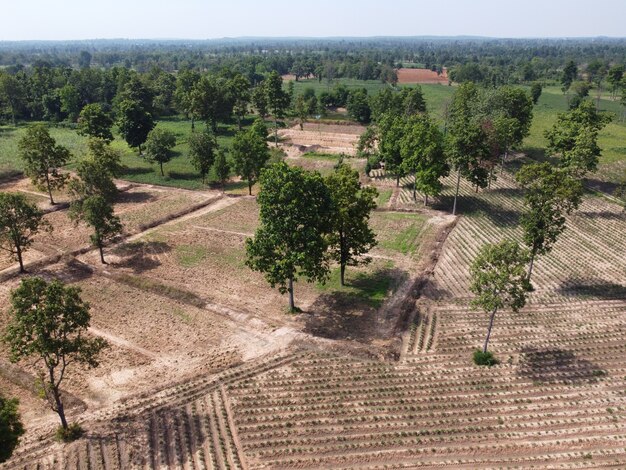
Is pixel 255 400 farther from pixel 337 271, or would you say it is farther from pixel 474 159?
pixel 474 159

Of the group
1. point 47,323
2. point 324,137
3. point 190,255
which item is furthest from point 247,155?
point 47,323

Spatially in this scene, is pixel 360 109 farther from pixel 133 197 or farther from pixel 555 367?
pixel 555 367

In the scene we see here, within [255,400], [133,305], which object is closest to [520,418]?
[255,400]

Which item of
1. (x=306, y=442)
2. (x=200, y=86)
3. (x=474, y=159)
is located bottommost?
(x=306, y=442)

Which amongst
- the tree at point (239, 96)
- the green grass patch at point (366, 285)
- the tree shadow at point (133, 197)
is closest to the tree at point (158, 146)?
the tree shadow at point (133, 197)

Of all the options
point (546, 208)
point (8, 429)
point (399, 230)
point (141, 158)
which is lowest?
point (399, 230)

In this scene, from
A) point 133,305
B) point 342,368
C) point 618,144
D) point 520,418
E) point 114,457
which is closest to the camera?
point 114,457
